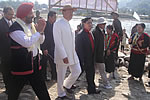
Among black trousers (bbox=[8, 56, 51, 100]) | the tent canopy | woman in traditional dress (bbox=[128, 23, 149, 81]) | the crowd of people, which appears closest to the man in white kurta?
the crowd of people

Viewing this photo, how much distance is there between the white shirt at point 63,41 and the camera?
331cm

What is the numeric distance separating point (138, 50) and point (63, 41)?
8.18ft

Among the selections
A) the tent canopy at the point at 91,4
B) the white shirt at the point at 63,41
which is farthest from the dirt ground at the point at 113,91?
the tent canopy at the point at 91,4

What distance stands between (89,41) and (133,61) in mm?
1965

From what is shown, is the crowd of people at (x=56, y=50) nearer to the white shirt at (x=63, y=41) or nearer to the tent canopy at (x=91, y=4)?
the white shirt at (x=63, y=41)

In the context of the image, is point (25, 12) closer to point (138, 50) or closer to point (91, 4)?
point (138, 50)

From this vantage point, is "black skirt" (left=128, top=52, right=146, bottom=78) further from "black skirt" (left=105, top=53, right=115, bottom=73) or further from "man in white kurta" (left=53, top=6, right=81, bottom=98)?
"man in white kurta" (left=53, top=6, right=81, bottom=98)

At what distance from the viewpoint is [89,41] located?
3.79 m

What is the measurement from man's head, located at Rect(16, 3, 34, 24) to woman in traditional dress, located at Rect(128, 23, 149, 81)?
10.7 ft

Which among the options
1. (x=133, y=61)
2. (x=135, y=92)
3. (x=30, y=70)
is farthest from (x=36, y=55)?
(x=133, y=61)

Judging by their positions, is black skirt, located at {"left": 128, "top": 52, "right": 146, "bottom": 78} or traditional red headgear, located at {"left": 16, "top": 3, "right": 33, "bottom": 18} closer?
traditional red headgear, located at {"left": 16, "top": 3, "right": 33, "bottom": 18}

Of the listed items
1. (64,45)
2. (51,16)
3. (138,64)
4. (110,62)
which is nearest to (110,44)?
(110,62)

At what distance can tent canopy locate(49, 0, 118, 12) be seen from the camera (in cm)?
653

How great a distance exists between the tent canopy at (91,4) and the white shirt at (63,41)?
3.32 meters
